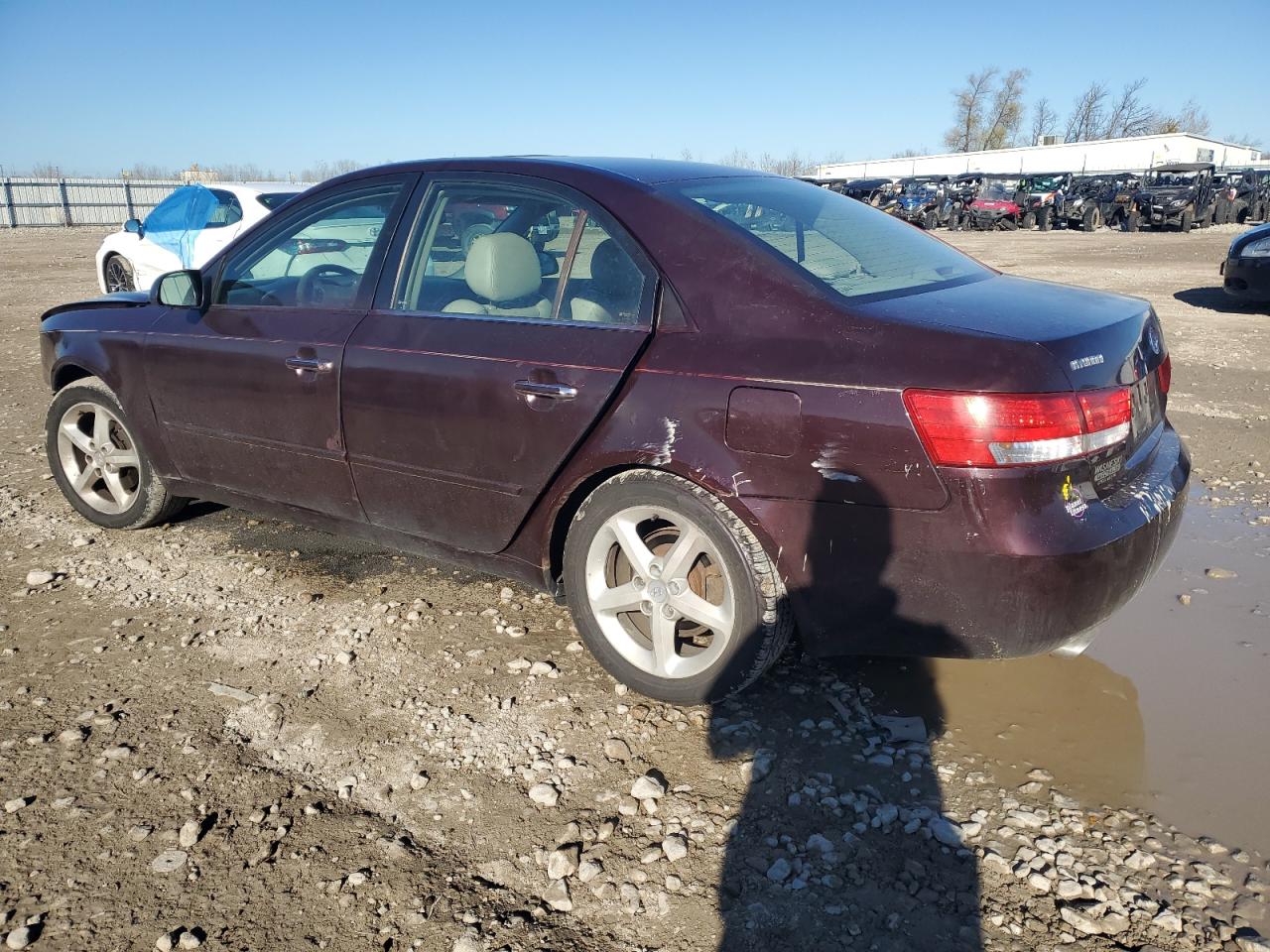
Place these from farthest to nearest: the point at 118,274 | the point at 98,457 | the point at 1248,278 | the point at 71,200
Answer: the point at 71,200
the point at 118,274
the point at 1248,278
the point at 98,457

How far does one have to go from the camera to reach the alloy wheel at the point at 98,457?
445 centimetres

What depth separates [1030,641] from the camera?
255 centimetres

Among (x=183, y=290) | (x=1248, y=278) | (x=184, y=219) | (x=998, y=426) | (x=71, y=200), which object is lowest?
(x=1248, y=278)

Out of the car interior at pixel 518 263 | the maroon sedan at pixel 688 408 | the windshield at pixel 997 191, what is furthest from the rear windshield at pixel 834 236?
the windshield at pixel 997 191

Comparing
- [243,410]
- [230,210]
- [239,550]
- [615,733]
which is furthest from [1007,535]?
[230,210]

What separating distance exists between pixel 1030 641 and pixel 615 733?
3.96 ft

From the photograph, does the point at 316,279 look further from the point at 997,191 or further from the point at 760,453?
the point at 997,191

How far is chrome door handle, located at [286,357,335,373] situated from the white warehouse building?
64729mm

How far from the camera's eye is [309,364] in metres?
3.53

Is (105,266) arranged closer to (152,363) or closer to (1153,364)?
(152,363)

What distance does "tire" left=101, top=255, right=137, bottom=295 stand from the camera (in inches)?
438

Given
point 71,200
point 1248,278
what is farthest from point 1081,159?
point 1248,278

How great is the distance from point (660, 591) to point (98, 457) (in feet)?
9.89

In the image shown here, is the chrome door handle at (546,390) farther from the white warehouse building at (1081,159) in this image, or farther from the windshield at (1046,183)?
the white warehouse building at (1081,159)
